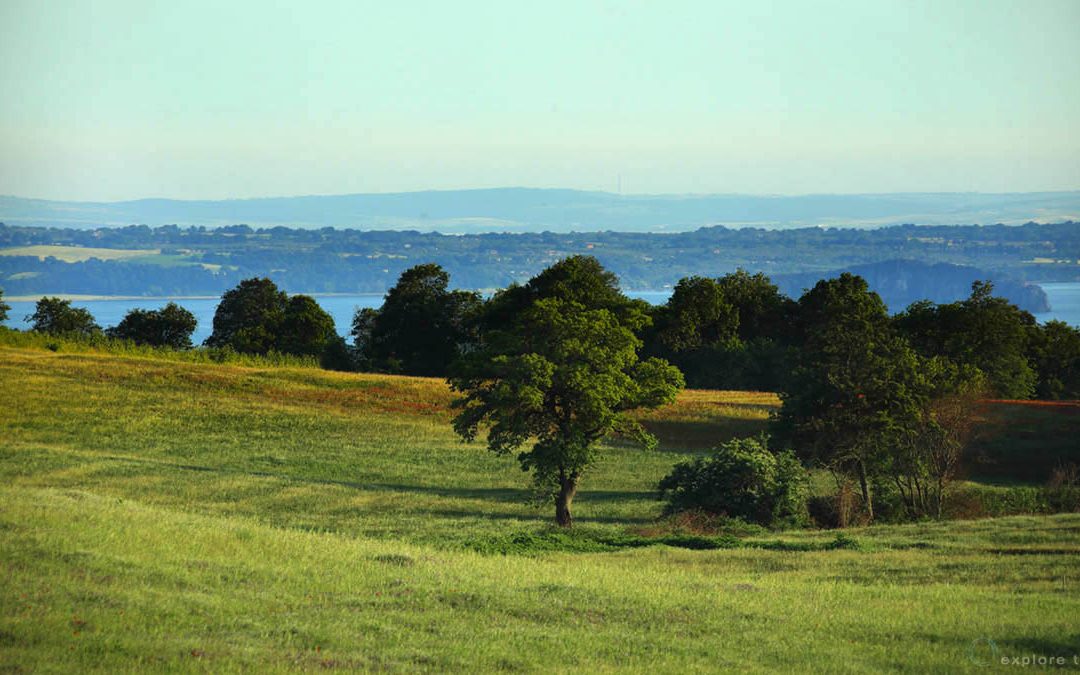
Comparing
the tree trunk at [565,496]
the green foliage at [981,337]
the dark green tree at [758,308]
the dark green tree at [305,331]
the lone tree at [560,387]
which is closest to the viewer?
the lone tree at [560,387]

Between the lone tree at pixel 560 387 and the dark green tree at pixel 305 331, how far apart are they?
75.4 meters

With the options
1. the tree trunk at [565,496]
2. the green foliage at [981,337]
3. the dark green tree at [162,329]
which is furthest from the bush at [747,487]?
the dark green tree at [162,329]

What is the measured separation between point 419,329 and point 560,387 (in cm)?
7051

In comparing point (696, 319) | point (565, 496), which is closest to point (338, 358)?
point (696, 319)

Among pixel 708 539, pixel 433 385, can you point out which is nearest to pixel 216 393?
pixel 433 385

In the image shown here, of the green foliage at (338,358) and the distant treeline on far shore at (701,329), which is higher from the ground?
the distant treeline on far shore at (701,329)

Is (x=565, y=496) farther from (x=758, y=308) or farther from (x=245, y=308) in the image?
(x=245, y=308)

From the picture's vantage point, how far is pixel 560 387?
35.5 m

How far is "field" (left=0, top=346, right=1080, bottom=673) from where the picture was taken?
1455 centimetres

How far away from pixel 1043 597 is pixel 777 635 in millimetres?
6343

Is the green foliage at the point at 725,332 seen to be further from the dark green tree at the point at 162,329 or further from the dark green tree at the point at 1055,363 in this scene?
the dark green tree at the point at 162,329

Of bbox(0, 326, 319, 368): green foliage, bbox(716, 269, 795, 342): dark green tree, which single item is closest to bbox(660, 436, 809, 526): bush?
bbox(0, 326, 319, 368): green foliage

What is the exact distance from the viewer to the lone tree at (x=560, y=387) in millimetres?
34781

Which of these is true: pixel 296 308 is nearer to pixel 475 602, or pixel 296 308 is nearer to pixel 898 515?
pixel 898 515
